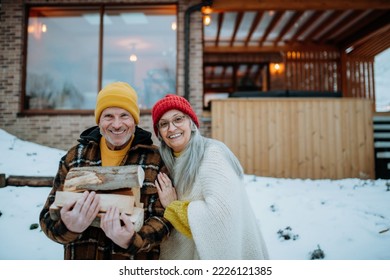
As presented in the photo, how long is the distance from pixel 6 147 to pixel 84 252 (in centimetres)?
371

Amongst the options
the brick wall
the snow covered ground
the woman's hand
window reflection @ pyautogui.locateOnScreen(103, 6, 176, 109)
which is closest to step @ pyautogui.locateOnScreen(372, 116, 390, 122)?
the snow covered ground

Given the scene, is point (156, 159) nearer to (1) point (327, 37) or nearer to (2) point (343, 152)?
(2) point (343, 152)

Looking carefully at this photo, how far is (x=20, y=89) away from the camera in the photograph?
19.2 ft

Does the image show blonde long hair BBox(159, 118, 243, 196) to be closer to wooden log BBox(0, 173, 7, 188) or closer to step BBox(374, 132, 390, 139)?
wooden log BBox(0, 173, 7, 188)

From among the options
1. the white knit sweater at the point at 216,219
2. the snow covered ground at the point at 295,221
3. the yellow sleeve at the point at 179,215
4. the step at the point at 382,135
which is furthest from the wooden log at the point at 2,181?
the step at the point at 382,135

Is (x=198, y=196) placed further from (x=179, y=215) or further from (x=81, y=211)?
(x=81, y=211)

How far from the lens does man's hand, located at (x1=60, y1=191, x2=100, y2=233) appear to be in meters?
1.20

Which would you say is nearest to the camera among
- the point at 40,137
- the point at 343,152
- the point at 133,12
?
the point at 343,152

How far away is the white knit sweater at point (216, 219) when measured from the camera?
4.26 feet

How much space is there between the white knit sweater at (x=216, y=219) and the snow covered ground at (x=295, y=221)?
0.76 metres

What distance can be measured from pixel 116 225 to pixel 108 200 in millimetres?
116

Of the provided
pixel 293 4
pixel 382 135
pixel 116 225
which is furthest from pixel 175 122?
pixel 293 4
